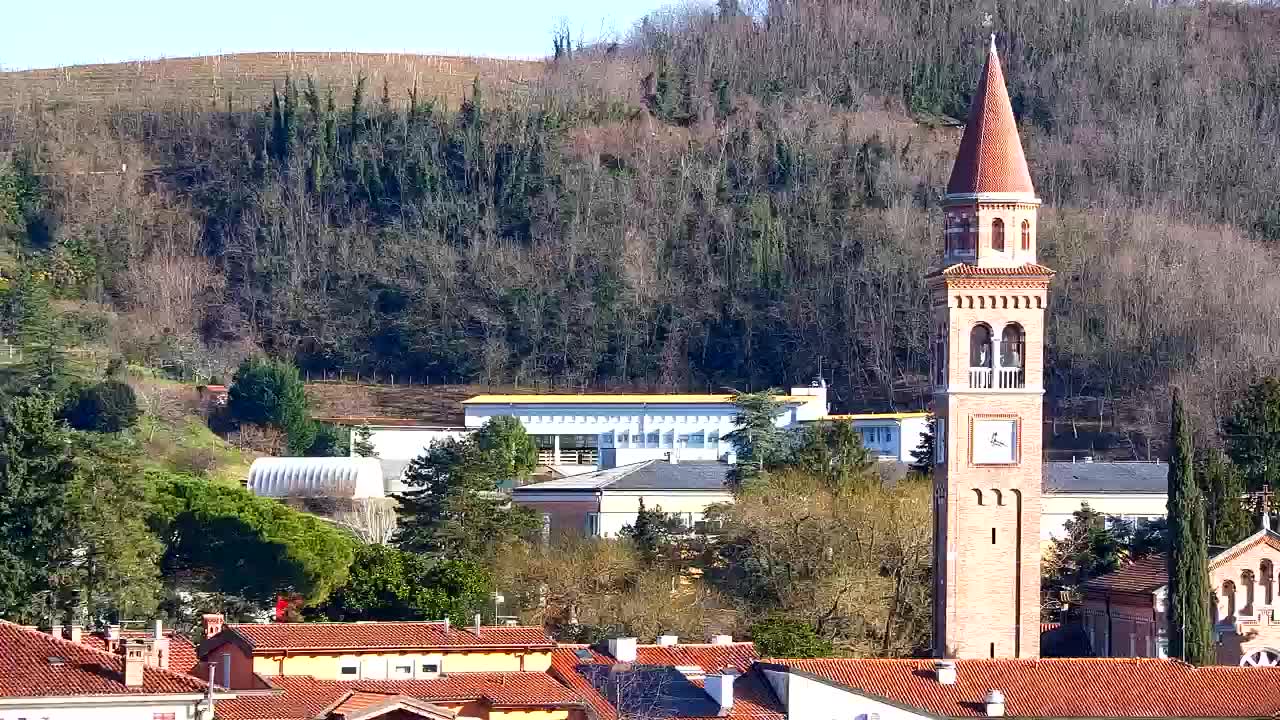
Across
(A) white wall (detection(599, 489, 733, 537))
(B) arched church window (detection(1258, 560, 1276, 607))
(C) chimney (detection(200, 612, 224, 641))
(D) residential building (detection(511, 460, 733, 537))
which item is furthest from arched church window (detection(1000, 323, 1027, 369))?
(A) white wall (detection(599, 489, 733, 537))

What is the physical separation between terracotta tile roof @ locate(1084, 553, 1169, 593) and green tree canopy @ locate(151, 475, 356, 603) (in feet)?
48.8

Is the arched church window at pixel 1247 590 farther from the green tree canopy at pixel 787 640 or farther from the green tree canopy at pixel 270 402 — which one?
the green tree canopy at pixel 270 402

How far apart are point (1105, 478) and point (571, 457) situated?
2635cm

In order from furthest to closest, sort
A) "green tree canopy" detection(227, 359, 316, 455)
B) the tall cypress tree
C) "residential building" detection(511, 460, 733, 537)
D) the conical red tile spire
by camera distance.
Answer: "green tree canopy" detection(227, 359, 316, 455)
"residential building" detection(511, 460, 733, 537)
the conical red tile spire
the tall cypress tree

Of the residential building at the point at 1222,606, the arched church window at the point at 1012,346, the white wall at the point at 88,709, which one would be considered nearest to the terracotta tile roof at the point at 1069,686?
the residential building at the point at 1222,606

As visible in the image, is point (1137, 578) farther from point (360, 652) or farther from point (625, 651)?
point (360, 652)

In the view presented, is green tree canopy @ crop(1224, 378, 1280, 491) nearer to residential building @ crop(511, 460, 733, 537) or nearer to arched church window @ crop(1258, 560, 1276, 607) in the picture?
arched church window @ crop(1258, 560, 1276, 607)

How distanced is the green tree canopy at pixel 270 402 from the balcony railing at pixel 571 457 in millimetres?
7621

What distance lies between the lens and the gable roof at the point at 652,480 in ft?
274

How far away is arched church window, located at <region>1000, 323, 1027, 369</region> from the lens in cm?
6091

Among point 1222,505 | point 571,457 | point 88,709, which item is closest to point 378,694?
point 88,709

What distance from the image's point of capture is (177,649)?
5053 cm

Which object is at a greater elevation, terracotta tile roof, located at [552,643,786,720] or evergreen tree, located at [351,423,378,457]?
terracotta tile roof, located at [552,643,786,720]

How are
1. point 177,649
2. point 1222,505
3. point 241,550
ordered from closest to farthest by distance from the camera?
point 177,649 < point 1222,505 < point 241,550
